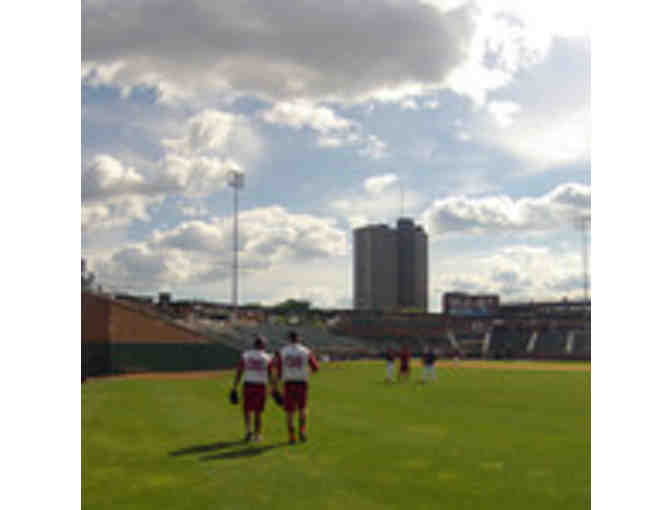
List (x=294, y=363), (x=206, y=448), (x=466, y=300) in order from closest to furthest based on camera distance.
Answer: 1. (x=206, y=448)
2. (x=294, y=363)
3. (x=466, y=300)

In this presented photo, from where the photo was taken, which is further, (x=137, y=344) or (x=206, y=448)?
(x=137, y=344)

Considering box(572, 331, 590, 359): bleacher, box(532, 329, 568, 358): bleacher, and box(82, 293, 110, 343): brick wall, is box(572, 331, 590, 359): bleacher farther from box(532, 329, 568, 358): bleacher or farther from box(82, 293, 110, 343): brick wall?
box(82, 293, 110, 343): brick wall

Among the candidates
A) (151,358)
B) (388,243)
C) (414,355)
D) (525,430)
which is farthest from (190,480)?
(388,243)

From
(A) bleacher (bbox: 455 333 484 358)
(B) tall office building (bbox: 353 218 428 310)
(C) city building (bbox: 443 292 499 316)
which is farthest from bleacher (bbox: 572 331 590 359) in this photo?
(B) tall office building (bbox: 353 218 428 310)

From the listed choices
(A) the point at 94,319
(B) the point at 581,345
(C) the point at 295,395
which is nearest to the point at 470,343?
(B) the point at 581,345

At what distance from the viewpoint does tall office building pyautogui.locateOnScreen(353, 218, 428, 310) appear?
152 m

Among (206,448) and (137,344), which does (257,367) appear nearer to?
(206,448)

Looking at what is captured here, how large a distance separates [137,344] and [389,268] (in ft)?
375

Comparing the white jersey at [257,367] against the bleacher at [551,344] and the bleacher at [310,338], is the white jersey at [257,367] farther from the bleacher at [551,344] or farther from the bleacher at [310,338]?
the bleacher at [551,344]

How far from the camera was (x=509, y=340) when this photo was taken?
80.3 meters

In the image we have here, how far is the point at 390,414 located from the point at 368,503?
9169 mm

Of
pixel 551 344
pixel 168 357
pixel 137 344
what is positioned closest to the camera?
pixel 137 344

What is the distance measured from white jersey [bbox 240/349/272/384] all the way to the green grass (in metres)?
1.17

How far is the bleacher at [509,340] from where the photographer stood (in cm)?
7675
